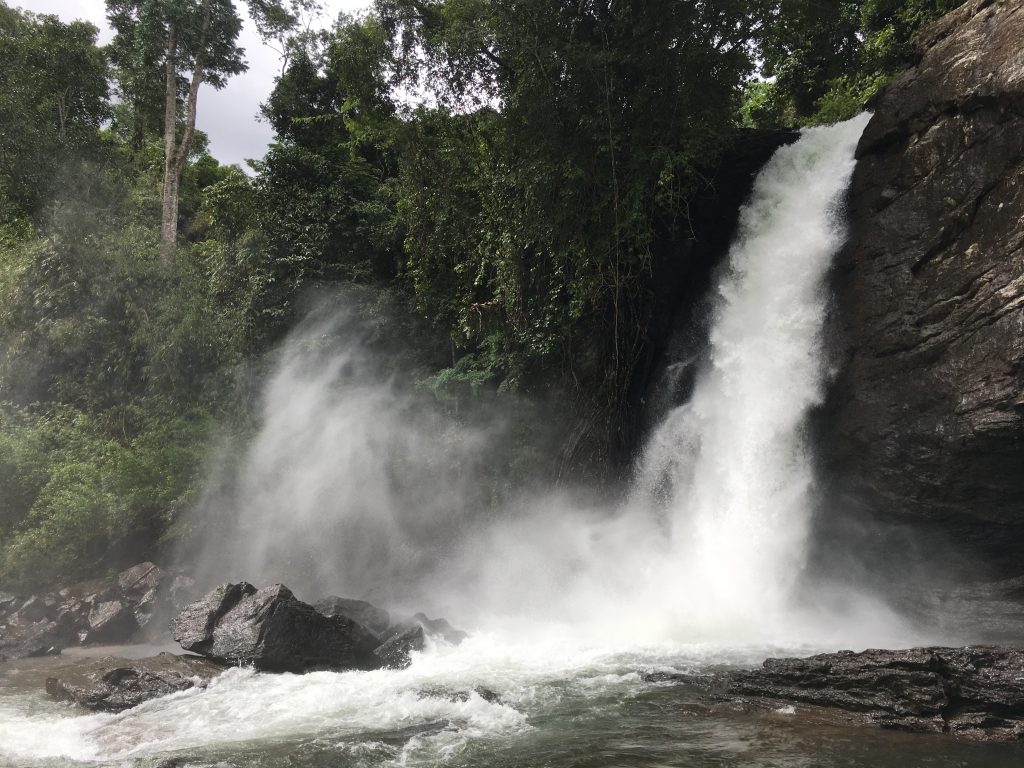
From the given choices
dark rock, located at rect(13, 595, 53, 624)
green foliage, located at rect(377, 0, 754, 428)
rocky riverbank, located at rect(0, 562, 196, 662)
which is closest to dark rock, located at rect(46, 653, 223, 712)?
rocky riverbank, located at rect(0, 562, 196, 662)

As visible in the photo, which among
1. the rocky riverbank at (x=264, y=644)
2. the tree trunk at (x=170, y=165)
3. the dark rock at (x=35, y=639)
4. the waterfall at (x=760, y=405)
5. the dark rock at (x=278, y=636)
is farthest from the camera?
the tree trunk at (x=170, y=165)

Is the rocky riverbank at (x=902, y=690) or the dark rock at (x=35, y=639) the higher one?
the rocky riverbank at (x=902, y=690)

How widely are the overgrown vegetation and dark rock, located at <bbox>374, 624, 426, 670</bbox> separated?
545cm

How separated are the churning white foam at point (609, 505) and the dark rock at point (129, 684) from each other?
4.55 m

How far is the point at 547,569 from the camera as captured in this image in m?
13.0

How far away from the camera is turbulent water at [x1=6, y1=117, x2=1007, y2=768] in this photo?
246 inches

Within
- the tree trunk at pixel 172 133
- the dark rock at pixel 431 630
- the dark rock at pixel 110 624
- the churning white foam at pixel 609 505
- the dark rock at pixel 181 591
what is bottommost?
the dark rock at pixel 110 624

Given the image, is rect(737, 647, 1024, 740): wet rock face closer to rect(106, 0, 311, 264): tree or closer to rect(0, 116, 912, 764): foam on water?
rect(0, 116, 912, 764): foam on water

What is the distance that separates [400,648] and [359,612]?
61.5 inches

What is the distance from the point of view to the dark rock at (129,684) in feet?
26.1

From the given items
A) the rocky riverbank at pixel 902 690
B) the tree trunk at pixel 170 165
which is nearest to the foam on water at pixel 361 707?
the rocky riverbank at pixel 902 690

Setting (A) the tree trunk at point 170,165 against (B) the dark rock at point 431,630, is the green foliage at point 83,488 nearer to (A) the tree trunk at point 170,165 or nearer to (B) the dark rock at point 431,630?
(A) the tree trunk at point 170,165

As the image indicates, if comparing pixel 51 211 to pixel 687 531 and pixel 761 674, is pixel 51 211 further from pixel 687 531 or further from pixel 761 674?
pixel 761 674

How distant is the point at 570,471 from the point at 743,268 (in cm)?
512
